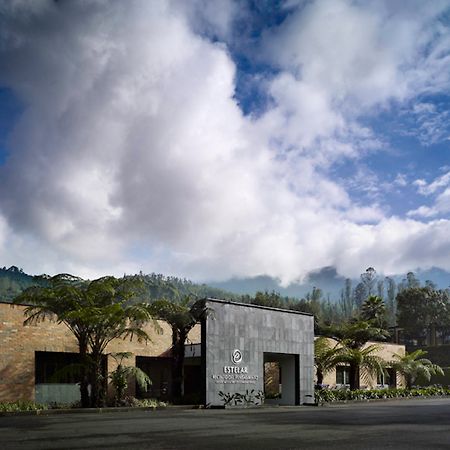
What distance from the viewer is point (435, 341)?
334ft

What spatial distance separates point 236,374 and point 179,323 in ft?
→ 13.4

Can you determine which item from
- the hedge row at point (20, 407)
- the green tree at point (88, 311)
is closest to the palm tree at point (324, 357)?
the green tree at point (88, 311)

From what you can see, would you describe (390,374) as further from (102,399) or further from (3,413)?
(3,413)

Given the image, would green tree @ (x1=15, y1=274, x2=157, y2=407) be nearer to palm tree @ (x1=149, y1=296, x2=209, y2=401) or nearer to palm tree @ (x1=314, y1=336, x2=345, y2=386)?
palm tree @ (x1=149, y1=296, x2=209, y2=401)

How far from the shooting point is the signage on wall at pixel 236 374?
2912 cm

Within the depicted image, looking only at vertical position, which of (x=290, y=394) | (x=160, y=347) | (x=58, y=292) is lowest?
(x=290, y=394)

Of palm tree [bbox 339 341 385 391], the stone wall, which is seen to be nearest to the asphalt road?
palm tree [bbox 339 341 385 391]

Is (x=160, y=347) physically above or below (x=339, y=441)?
above

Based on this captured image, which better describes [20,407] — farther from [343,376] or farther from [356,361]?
[343,376]

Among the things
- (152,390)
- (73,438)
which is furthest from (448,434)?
(152,390)

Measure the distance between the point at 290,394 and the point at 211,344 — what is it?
7.27 meters

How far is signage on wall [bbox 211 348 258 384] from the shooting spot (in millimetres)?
29125

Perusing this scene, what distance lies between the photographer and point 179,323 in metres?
27.9

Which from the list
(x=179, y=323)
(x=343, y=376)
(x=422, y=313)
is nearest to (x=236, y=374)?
(x=179, y=323)
